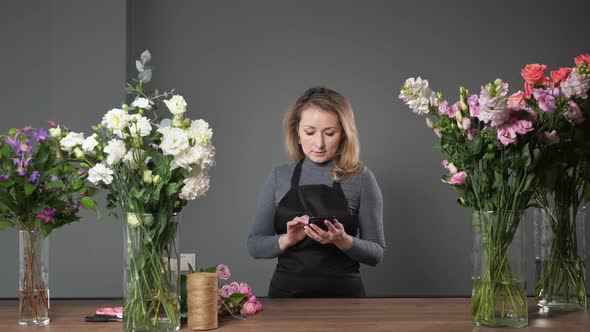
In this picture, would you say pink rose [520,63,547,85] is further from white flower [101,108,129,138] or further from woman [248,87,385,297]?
woman [248,87,385,297]

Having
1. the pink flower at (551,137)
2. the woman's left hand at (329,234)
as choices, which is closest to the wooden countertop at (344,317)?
the pink flower at (551,137)

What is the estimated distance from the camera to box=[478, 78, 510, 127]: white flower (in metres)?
1.57

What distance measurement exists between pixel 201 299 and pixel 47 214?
436 mm

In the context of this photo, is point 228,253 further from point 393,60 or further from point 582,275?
point 582,275

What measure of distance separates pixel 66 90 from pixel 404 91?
2493 mm

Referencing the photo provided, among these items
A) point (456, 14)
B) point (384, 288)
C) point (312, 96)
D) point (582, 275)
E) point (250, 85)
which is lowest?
point (384, 288)

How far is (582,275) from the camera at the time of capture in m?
→ 1.85

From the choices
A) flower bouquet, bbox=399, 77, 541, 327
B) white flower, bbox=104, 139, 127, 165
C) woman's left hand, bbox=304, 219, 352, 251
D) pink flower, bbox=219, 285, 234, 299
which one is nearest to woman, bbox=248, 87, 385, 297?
woman's left hand, bbox=304, 219, 352, 251

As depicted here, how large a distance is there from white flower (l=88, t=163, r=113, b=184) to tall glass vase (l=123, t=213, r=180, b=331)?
0.32ft

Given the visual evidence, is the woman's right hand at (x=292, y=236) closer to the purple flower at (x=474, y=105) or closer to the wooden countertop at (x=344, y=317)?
the wooden countertop at (x=344, y=317)

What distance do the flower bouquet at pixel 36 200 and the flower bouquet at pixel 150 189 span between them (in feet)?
0.37

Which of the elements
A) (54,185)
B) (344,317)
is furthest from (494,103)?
(54,185)

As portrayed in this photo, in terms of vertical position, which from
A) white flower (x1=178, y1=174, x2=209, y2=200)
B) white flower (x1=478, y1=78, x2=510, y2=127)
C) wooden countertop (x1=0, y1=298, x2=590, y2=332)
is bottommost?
wooden countertop (x1=0, y1=298, x2=590, y2=332)

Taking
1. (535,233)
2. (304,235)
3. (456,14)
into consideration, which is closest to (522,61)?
(456,14)
